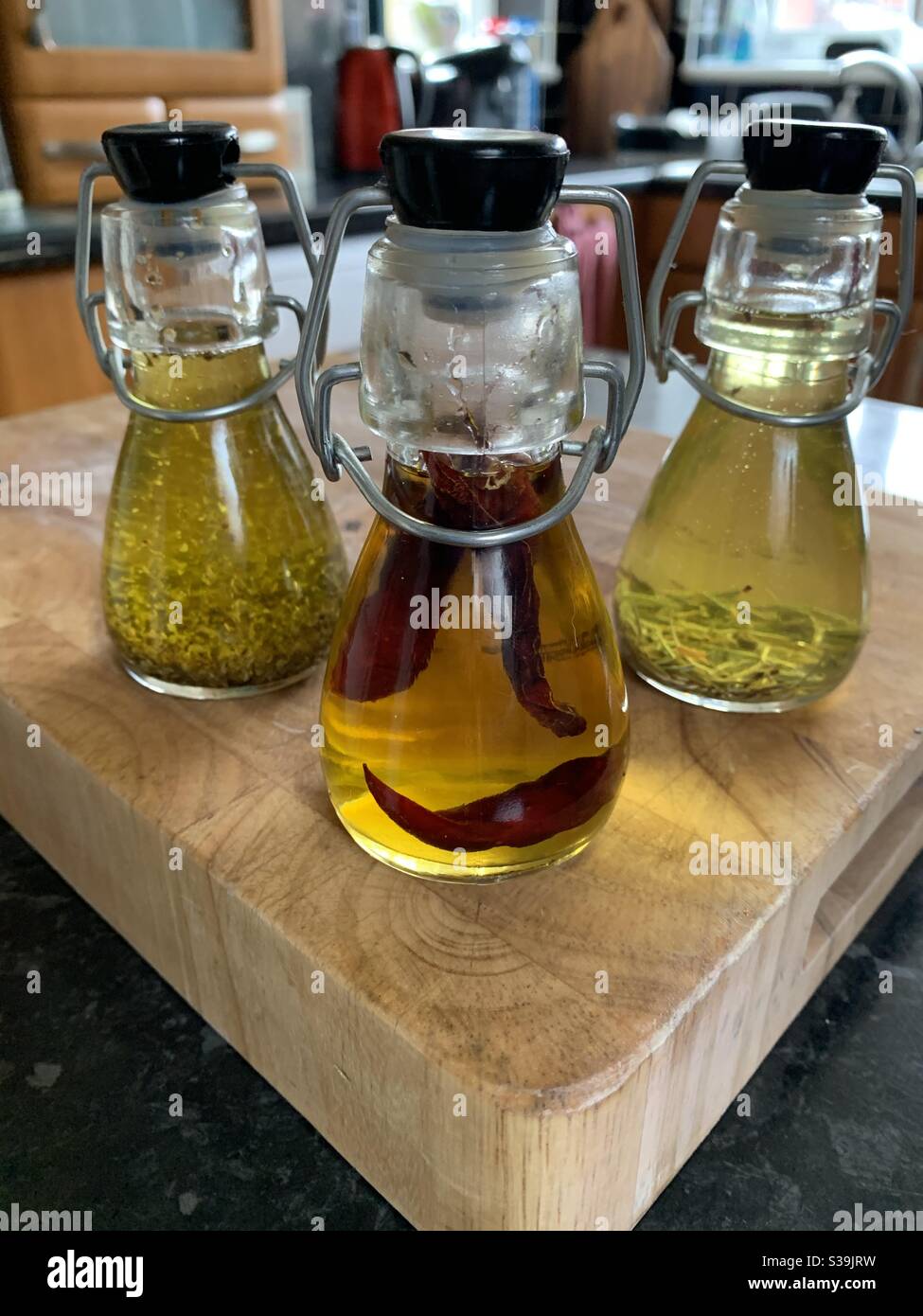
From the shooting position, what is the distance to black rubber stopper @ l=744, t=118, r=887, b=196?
0.31 metres

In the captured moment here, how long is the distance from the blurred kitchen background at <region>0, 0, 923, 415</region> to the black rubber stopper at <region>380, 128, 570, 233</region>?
2.13 feet

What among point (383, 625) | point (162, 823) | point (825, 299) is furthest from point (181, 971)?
point (825, 299)

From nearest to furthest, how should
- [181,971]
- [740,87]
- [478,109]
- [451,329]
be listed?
1. [451,329]
2. [181,971]
3. [478,109]
4. [740,87]

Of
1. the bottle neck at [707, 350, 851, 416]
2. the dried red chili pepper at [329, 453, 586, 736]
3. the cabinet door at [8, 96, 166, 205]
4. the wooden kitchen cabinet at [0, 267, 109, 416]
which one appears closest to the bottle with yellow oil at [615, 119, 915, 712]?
the bottle neck at [707, 350, 851, 416]

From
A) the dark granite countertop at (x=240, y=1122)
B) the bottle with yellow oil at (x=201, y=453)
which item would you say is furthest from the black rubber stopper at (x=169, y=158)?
the dark granite countertop at (x=240, y=1122)

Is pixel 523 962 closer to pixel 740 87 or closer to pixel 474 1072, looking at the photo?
pixel 474 1072

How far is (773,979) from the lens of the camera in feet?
1.15

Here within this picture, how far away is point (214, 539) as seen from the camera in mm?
377

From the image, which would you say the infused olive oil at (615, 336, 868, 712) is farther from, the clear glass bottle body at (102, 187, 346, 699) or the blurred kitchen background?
the blurred kitchen background

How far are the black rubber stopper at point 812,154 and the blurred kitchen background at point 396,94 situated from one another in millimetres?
534

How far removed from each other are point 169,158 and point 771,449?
8.9 inches

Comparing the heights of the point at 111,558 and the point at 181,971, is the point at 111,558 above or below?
above

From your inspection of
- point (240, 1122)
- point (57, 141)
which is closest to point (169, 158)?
point (240, 1122)
